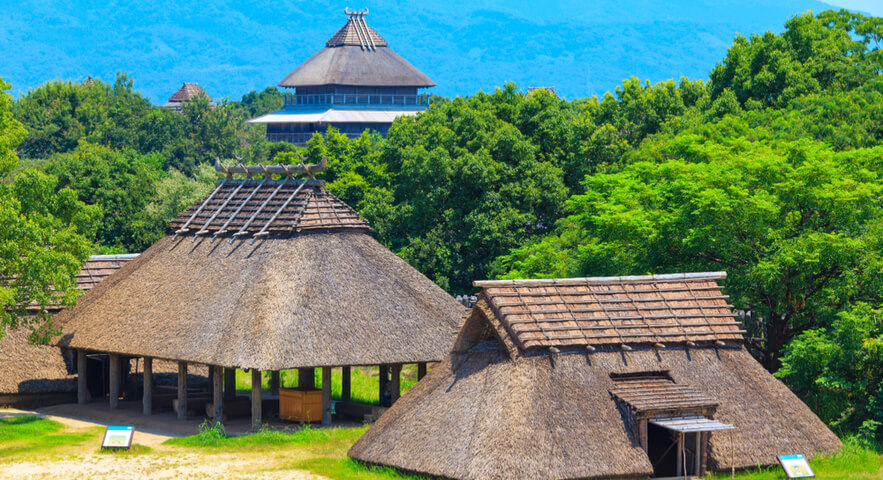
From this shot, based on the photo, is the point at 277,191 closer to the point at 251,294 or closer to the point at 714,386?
the point at 251,294

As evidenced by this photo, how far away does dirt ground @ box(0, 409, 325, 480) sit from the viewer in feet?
90.7

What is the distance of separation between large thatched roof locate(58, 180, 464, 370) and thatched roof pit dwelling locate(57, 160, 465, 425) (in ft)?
0.14

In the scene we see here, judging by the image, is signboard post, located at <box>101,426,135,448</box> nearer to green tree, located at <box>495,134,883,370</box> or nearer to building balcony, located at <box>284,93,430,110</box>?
green tree, located at <box>495,134,883,370</box>

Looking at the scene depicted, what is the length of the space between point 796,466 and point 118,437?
16.4m

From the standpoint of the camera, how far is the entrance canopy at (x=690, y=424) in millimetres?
25844

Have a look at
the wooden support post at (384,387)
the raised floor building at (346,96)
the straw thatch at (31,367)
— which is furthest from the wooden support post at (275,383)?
the raised floor building at (346,96)

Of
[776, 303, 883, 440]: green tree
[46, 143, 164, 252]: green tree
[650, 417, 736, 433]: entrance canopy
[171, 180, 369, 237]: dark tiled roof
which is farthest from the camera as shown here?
[46, 143, 164, 252]: green tree

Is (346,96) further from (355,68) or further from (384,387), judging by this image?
(384,387)

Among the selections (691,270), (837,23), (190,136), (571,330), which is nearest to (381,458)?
(571,330)

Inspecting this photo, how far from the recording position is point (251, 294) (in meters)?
34.2

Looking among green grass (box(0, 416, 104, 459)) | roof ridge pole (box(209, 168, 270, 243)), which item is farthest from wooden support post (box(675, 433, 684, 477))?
roof ridge pole (box(209, 168, 270, 243))

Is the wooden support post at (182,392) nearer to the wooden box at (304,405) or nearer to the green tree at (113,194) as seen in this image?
the wooden box at (304,405)

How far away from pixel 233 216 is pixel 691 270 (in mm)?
14397

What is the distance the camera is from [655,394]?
2695 centimetres
